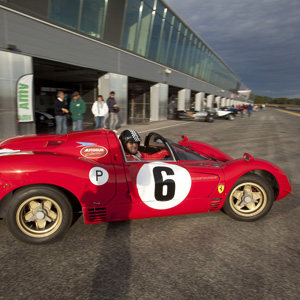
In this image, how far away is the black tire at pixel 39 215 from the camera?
252cm

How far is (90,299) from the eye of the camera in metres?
1.91

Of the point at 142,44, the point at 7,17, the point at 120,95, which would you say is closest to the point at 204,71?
the point at 142,44

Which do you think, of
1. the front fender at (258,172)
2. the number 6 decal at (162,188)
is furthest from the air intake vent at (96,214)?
the front fender at (258,172)

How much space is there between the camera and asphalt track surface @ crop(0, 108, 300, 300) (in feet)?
6.59

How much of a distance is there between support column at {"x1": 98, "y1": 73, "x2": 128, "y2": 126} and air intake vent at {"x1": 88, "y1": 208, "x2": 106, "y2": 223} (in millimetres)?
12224

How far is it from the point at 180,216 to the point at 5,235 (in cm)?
215

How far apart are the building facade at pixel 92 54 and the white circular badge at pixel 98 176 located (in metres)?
7.89

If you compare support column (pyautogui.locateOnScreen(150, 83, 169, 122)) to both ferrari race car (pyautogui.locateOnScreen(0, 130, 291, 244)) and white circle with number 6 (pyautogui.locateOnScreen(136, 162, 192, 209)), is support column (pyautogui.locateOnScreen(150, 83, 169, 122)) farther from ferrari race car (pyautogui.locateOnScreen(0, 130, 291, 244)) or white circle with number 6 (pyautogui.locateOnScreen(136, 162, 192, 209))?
white circle with number 6 (pyautogui.locateOnScreen(136, 162, 192, 209))

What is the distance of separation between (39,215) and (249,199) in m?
2.57

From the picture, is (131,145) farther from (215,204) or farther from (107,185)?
(215,204)

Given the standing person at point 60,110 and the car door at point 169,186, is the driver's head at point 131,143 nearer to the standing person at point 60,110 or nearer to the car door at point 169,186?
the car door at point 169,186

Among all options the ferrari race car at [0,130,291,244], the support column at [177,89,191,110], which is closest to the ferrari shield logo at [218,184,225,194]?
the ferrari race car at [0,130,291,244]

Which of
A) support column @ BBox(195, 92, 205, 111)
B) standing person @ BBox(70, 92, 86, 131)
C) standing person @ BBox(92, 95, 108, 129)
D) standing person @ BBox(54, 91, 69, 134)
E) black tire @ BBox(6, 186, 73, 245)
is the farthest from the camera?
support column @ BBox(195, 92, 205, 111)

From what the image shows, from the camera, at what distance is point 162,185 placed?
2971 millimetres
